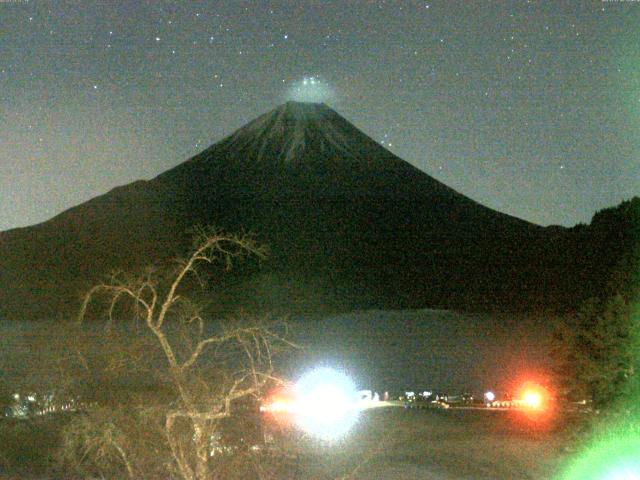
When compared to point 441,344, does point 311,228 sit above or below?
above

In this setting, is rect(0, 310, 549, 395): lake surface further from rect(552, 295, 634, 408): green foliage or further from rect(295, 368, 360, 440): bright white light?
rect(552, 295, 634, 408): green foliage

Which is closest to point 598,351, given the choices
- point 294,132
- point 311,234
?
point 311,234

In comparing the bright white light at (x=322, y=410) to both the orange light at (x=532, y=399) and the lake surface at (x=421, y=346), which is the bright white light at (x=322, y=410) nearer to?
the orange light at (x=532, y=399)

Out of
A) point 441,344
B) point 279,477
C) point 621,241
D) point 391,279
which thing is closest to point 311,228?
point 391,279

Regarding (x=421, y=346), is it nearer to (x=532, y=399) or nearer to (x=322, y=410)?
(x=532, y=399)

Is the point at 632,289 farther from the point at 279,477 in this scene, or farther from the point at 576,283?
the point at 576,283

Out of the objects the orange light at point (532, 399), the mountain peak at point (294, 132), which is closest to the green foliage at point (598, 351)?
the orange light at point (532, 399)
